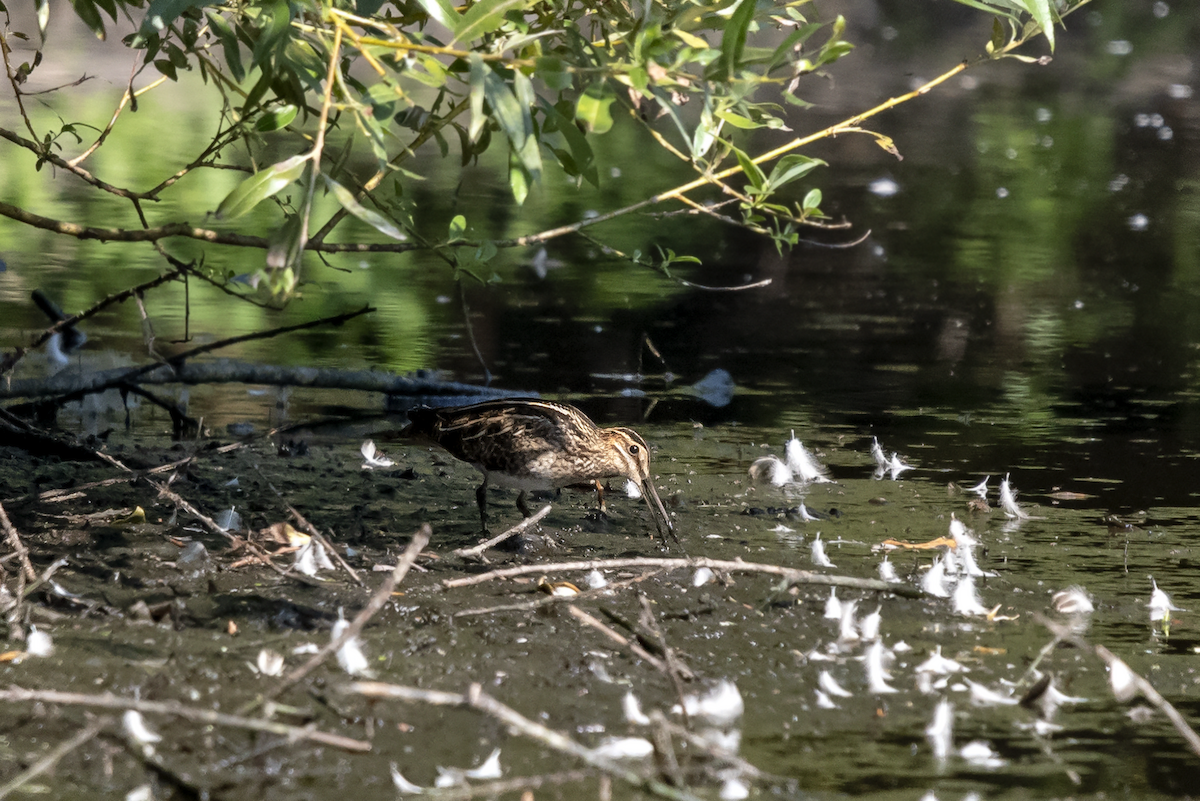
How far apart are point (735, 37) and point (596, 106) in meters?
0.37

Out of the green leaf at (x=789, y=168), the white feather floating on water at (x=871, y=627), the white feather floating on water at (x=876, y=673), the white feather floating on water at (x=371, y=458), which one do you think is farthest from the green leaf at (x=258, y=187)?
the white feather floating on water at (x=371, y=458)

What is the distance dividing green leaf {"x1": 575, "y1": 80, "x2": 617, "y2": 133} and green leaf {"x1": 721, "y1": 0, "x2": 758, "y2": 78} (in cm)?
31

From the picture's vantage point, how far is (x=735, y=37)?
3611 mm

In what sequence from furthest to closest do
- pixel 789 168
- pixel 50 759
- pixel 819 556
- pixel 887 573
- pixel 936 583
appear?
1. pixel 819 556
2. pixel 887 573
3. pixel 936 583
4. pixel 789 168
5. pixel 50 759

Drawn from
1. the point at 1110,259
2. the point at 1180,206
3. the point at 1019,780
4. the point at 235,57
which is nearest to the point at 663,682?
the point at 1019,780

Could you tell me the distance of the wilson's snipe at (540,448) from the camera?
18.5 feet

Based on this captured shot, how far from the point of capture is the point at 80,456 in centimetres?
558

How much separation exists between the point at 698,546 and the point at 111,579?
2011 mm

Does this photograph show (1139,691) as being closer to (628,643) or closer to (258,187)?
(628,643)

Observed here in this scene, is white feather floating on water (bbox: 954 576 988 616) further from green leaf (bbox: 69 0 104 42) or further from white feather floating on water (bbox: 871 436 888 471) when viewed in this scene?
green leaf (bbox: 69 0 104 42)

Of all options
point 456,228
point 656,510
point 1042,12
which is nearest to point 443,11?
point 456,228

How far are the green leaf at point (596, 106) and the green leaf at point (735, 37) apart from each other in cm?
31

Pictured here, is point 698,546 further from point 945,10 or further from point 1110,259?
point 945,10

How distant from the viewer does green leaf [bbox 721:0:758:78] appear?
354 centimetres
